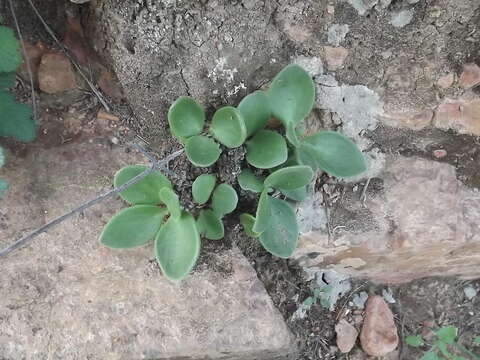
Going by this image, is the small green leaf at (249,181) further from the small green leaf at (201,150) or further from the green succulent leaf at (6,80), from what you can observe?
the green succulent leaf at (6,80)

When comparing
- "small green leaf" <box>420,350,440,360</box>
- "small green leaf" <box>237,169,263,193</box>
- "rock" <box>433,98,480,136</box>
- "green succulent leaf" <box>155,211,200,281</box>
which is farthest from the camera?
"small green leaf" <box>420,350,440,360</box>

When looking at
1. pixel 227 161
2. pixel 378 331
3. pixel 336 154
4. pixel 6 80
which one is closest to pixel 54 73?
pixel 6 80

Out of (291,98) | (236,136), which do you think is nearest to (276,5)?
(291,98)

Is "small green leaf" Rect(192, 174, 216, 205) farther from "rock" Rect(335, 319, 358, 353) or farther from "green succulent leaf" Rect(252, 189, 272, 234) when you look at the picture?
"rock" Rect(335, 319, 358, 353)

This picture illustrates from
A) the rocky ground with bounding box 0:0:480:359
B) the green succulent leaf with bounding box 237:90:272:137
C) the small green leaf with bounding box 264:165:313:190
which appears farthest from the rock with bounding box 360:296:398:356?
the green succulent leaf with bounding box 237:90:272:137

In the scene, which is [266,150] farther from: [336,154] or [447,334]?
[447,334]

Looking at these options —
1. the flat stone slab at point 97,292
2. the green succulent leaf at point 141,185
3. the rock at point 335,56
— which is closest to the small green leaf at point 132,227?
the green succulent leaf at point 141,185
